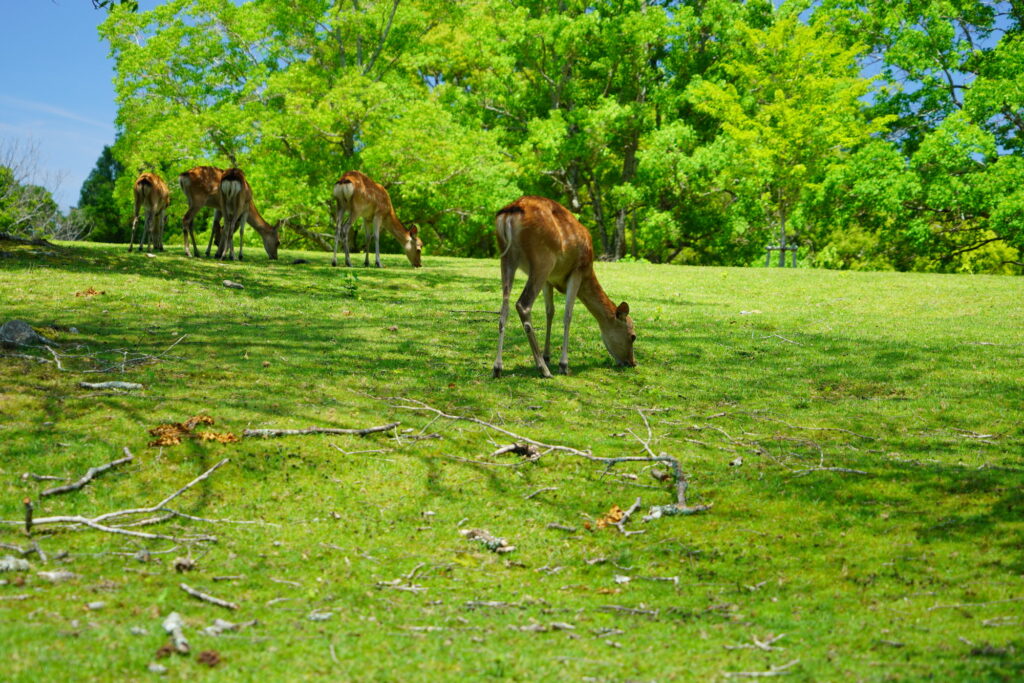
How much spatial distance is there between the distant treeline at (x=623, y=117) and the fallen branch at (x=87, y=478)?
25864 mm

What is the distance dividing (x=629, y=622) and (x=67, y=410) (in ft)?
18.5

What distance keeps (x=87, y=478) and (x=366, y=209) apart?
58.0ft

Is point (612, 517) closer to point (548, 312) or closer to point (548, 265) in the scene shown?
point (548, 265)

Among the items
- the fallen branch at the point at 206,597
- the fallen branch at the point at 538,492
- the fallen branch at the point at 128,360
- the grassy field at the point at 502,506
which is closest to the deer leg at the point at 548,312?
the grassy field at the point at 502,506

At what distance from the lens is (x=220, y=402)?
28.2ft

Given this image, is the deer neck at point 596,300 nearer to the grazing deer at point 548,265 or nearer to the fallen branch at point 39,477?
A: the grazing deer at point 548,265

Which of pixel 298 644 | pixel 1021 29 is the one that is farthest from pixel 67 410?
pixel 1021 29

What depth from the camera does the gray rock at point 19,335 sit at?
9.55 metres

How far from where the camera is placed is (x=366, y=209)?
922 inches

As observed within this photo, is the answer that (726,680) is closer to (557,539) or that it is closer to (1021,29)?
(557,539)

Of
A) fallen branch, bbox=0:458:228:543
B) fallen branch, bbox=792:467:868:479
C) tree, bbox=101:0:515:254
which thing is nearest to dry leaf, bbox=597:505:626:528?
fallen branch, bbox=792:467:868:479

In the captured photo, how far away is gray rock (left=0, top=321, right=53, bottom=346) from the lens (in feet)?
31.3

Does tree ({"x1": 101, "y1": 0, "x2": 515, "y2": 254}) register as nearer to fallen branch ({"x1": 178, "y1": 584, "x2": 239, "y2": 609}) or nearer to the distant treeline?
the distant treeline

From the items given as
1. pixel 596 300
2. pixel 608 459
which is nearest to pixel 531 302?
pixel 596 300
